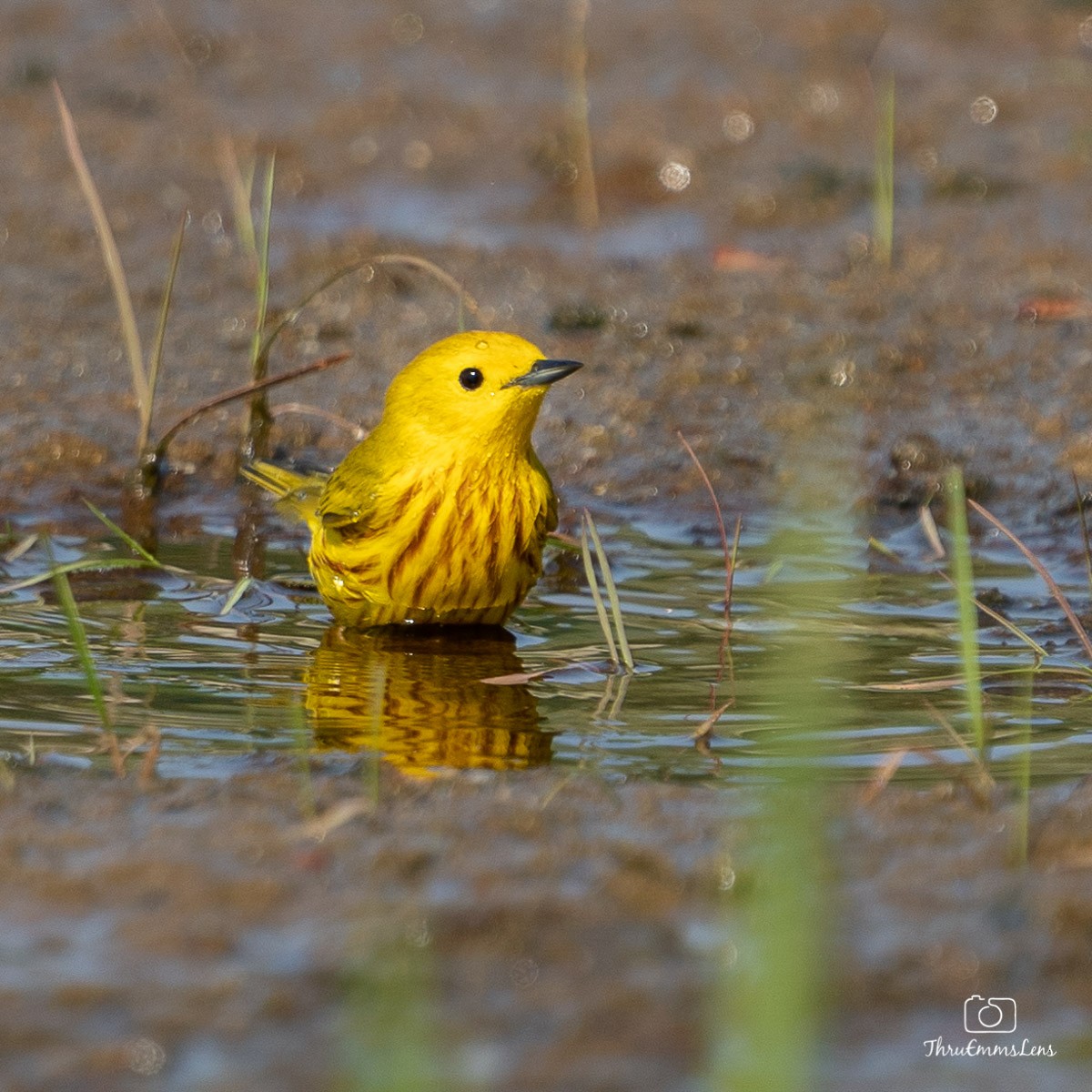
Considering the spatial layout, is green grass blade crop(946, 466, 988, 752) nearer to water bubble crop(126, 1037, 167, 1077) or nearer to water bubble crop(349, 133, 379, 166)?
water bubble crop(126, 1037, 167, 1077)

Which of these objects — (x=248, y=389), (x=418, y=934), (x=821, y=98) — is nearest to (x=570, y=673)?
(x=248, y=389)

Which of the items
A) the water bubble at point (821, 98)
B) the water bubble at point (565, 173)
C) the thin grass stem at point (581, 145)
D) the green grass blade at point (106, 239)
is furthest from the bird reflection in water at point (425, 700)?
the water bubble at point (821, 98)

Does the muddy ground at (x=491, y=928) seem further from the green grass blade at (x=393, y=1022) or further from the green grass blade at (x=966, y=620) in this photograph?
the green grass blade at (x=966, y=620)

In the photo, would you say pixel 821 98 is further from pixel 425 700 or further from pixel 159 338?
pixel 425 700

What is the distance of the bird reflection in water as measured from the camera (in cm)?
430

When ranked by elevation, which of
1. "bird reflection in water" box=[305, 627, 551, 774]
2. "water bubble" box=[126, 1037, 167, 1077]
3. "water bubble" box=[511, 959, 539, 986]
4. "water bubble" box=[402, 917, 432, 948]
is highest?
"bird reflection in water" box=[305, 627, 551, 774]

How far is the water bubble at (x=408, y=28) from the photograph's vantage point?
1166 centimetres

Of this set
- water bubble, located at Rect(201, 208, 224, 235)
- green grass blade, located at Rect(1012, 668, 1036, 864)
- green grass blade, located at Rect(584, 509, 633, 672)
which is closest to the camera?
green grass blade, located at Rect(1012, 668, 1036, 864)

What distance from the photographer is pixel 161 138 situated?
10.4 m

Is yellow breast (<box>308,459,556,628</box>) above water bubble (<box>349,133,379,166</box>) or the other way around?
the other way around

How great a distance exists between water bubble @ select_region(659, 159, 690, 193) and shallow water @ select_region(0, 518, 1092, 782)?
4283 mm

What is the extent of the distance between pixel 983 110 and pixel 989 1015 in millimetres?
8548

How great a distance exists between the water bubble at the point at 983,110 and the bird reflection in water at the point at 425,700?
20.8 ft

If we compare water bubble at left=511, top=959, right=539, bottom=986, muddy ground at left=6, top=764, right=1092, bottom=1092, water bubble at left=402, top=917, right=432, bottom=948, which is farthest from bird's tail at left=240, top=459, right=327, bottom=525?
water bubble at left=511, top=959, right=539, bottom=986
